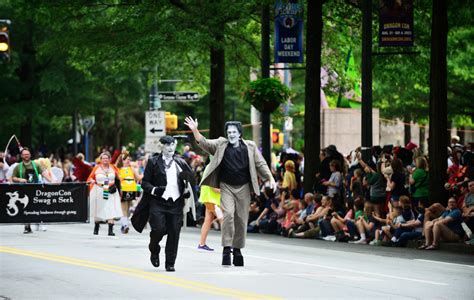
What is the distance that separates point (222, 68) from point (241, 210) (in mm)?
17137

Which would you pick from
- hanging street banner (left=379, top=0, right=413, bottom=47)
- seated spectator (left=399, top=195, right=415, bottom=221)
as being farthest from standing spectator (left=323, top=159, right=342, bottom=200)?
seated spectator (left=399, top=195, right=415, bottom=221)

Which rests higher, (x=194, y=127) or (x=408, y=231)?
(x=194, y=127)

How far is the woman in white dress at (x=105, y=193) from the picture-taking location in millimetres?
24359

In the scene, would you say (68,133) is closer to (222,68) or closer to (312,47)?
(222,68)

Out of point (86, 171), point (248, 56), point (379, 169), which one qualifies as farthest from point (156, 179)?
point (248, 56)

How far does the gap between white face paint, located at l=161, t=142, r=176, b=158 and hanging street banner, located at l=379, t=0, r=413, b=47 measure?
11.6m

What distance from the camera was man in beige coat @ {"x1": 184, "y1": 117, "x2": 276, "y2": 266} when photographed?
53.7 ft

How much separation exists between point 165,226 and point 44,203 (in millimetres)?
8797

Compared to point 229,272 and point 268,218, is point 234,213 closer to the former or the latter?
point 229,272

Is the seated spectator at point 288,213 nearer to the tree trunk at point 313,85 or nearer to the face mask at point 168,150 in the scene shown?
the tree trunk at point 313,85

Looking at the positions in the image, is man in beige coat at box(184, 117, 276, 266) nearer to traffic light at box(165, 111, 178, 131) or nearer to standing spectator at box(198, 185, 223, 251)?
standing spectator at box(198, 185, 223, 251)

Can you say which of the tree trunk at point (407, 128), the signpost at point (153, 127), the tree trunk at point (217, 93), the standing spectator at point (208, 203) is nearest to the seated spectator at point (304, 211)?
the standing spectator at point (208, 203)

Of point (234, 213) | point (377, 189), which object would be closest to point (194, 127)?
point (234, 213)

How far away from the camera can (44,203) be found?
80.1ft
